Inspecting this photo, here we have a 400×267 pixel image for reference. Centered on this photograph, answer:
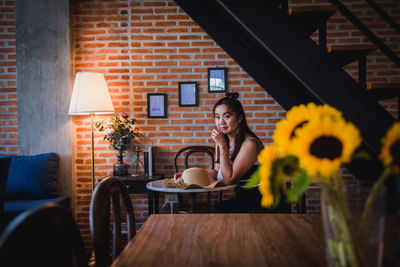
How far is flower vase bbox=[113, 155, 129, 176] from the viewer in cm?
303

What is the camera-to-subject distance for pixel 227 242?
0.86m

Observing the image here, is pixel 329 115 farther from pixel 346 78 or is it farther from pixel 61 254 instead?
pixel 346 78

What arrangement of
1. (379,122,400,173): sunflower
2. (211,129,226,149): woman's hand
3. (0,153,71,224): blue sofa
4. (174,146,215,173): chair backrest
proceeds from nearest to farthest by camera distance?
(379,122,400,173): sunflower, (211,129,226,149): woman's hand, (0,153,71,224): blue sofa, (174,146,215,173): chair backrest

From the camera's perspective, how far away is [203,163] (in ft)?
10.7

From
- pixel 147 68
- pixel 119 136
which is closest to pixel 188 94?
pixel 147 68

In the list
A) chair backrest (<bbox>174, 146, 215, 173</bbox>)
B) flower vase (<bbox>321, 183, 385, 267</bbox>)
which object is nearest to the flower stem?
flower vase (<bbox>321, 183, 385, 267</bbox>)

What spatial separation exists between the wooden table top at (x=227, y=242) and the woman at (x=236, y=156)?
31.2 inches

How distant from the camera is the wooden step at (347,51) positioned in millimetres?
1489

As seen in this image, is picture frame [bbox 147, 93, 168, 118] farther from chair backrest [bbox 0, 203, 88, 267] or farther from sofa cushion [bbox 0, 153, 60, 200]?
chair backrest [bbox 0, 203, 88, 267]

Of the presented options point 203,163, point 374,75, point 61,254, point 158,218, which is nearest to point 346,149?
point 61,254

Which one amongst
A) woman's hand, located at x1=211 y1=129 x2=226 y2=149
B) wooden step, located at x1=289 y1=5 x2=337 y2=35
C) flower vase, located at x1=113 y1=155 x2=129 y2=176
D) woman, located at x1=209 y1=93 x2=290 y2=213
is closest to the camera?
wooden step, located at x1=289 y1=5 x2=337 y2=35

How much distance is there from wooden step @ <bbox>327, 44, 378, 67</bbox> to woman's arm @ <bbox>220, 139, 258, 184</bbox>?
2.74 ft

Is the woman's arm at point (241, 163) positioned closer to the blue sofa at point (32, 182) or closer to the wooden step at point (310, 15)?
the wooden step at point (310, 15)

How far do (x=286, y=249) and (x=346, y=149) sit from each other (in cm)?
48
